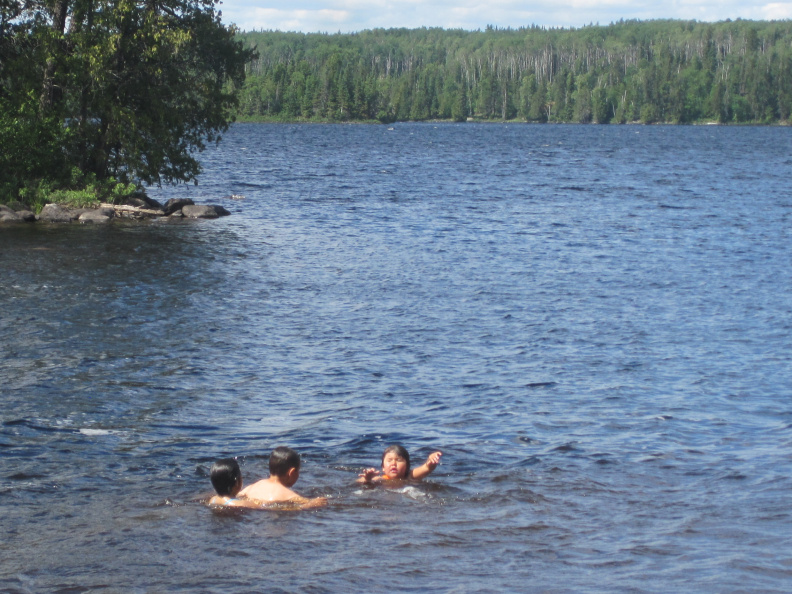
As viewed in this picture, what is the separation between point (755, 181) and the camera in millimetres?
64875

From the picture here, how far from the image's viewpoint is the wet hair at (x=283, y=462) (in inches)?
420

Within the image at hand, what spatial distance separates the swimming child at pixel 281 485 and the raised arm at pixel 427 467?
1184mm

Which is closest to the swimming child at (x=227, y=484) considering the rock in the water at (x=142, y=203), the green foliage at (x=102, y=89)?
the green foliage at (x=102, y=89)

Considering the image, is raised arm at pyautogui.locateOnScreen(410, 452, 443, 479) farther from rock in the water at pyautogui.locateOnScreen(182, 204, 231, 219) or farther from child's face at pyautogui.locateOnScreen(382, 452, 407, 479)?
rock in the water at pyautogui.locateOnScreen(182, 204, 231, 219)

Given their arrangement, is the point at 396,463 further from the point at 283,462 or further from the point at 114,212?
the point at 114,212

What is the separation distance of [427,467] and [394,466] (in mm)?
402

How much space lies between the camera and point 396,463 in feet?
36.1

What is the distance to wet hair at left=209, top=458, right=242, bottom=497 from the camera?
407 inches

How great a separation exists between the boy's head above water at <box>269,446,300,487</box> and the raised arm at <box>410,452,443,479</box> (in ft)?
4.82

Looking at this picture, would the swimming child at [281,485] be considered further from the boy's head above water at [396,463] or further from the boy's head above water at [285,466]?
the boy's head above water at [396,463]

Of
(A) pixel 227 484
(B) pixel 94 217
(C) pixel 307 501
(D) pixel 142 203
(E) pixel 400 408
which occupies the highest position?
(D) pixel 142 203

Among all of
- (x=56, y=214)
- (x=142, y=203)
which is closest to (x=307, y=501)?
(x=56, y=214)

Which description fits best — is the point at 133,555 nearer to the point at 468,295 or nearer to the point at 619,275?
the point at 468,295

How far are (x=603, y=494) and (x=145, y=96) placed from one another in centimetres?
3239
